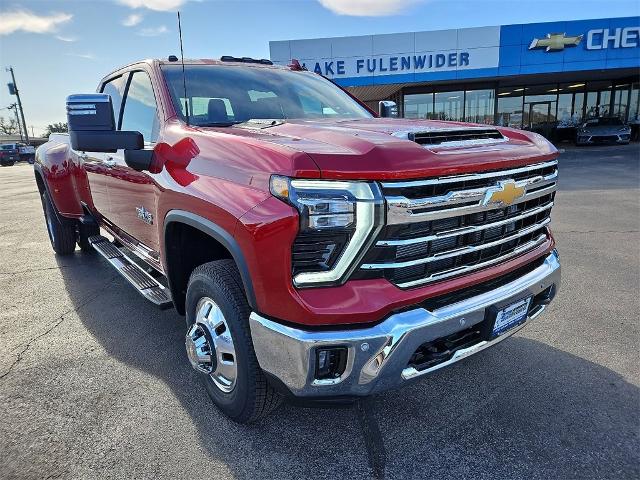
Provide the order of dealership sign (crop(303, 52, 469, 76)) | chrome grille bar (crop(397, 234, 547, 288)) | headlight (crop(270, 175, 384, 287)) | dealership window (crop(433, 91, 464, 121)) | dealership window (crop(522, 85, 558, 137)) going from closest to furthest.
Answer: headlight (crop(270, 175, 384, 287)) < chrome grille bar (crop(397, 234, 547, 288)) < dealership sign (crop(303, 52, 469, 76)) < dealership window (crop(433, 91, 464, 121)) < dealership window (crop(522, 85, 558, 137))

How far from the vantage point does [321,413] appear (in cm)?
264

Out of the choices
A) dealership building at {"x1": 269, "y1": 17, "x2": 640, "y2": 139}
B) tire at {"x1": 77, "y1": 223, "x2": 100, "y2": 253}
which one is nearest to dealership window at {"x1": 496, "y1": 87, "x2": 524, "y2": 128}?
dealership building at {"x1": 269, "y1": 17, "x2": 640, "y2": 139}

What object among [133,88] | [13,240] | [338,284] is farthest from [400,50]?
[338,284]

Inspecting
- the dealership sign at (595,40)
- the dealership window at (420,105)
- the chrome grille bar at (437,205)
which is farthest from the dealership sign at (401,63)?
the chrome grille bar at (437,205)

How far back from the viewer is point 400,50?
20.9m

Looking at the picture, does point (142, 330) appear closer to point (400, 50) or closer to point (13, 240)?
point (13, 240)

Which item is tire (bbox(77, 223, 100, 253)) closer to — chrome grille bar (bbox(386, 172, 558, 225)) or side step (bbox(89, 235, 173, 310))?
side step (bbox(89, 235, 173, 310))

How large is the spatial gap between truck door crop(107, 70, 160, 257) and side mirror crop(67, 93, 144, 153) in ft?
1.15

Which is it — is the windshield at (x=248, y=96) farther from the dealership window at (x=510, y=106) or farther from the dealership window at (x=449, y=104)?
the dealership window at (x=510, y=106)

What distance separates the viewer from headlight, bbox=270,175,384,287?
184cm

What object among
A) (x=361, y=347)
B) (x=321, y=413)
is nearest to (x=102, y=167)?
(x=321, y=413)

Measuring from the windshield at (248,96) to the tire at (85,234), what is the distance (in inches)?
109

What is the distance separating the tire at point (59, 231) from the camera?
583 cm

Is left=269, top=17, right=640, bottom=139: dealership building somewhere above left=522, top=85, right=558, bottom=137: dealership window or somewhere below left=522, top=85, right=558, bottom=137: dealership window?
above
